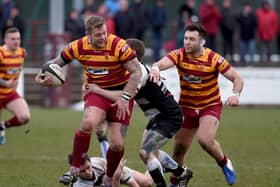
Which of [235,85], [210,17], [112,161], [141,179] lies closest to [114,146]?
[112,161]

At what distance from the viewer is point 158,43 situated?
2797 cm

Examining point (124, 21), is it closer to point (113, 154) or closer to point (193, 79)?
point (193, 79)

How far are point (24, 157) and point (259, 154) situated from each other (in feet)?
12.3

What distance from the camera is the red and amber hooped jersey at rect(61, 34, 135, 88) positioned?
1047cm

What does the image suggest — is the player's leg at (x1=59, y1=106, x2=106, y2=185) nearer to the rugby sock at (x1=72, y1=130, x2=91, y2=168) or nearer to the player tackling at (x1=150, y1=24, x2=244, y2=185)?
the rugby sock at (x1=72, y1=130, x2=91, y2=168)

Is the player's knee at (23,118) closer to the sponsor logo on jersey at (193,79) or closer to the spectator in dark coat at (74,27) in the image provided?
the sponsor logo on jersey at (193,79)

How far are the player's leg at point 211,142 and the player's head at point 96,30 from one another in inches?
66.7

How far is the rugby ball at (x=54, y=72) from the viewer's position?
10.6 metres

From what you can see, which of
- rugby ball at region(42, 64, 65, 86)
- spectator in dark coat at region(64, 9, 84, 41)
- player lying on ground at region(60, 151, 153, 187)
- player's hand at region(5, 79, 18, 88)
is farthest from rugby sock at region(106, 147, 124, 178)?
spectator in dark coat at region(64, 9, 84, 41)

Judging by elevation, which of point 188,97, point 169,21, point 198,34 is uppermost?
point 198,34

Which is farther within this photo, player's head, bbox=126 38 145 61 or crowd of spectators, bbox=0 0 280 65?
crowd of spectators, bbox=0 0 280 65

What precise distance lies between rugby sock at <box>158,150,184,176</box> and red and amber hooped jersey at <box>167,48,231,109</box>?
2.74 ft

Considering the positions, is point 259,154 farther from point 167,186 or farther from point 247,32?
point 247,32

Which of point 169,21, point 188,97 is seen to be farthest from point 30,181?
point 169,21
